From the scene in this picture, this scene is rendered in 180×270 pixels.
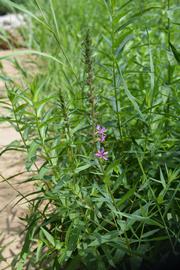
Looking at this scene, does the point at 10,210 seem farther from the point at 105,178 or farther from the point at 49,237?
the point at 105,178

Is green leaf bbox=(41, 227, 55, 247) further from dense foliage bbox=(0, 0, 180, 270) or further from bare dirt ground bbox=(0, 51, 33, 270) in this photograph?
bare dirt ground bbox=(0, 51, 33, 270)

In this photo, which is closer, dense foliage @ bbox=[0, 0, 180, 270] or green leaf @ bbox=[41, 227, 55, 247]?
dense foliage @ bbox=[0, 0, 180, 270]

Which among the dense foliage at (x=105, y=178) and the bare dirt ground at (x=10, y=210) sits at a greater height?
the dense foliage at (x=105, y=178)

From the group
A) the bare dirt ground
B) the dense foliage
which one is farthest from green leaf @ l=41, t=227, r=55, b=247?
the bare dirt ground

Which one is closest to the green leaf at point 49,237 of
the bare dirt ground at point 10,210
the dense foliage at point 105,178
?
the dense foliage at point 105,178

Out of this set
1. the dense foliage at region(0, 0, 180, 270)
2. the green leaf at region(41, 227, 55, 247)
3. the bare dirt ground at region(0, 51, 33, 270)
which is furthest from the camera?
the bare dirt ground at region(0, 51, 33, 270)

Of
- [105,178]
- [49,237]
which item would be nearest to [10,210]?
[49,237]

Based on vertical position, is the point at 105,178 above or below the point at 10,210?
above

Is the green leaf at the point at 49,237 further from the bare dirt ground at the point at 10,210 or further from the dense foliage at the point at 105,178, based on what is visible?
the bare dirt ground at the point at 10,210

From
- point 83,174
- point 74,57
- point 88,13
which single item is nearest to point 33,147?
point 83,174

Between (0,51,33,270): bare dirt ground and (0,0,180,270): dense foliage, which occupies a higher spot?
(0,0,180,270): dense foliage

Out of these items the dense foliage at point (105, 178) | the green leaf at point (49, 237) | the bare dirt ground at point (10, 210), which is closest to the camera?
the dense foliage at point (105, 178)

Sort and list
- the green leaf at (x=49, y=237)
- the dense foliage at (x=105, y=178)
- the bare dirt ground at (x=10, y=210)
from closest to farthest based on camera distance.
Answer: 1. the dense foliage at (x=105, y=178)
2. the green leaf at (x=49, y=237)
3. the bare dirt ground at (x=10, y=210)

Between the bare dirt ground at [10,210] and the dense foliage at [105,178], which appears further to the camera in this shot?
the bare dirt ground at [10,210]
